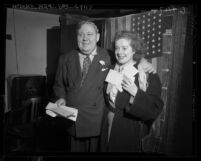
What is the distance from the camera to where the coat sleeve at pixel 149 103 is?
5.12 ft

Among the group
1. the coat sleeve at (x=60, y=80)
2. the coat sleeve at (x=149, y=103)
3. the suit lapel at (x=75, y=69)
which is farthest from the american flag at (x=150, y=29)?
the coat sleeve at (x=60, y=80)

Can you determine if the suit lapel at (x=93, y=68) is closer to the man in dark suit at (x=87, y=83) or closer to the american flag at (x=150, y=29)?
the man in dark suit at (x=87, y=83)

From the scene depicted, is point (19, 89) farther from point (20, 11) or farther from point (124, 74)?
point (124, 74)

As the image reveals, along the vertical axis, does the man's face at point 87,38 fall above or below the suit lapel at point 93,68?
above

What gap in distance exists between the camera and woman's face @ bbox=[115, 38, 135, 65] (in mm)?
1564

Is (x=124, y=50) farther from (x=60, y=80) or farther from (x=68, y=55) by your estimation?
(x=60, y=80)

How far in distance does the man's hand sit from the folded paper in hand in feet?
1.88

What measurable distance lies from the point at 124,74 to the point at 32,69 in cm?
70

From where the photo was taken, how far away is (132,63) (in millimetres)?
1584

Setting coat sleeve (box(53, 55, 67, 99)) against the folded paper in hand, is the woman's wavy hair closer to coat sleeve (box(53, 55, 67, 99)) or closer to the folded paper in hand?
coat sleeve (box(53, 55, 67, 99))

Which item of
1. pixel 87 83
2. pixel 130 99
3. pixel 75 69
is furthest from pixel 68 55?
pixel 130 99

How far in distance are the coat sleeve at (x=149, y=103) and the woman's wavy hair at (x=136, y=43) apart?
163 millimetres

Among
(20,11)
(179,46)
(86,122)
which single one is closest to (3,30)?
(20,11)

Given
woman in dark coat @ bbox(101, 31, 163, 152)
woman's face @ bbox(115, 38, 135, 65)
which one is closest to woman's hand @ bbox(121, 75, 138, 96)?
woman in dark coat @ bbox(101, 31, 163, 152)
